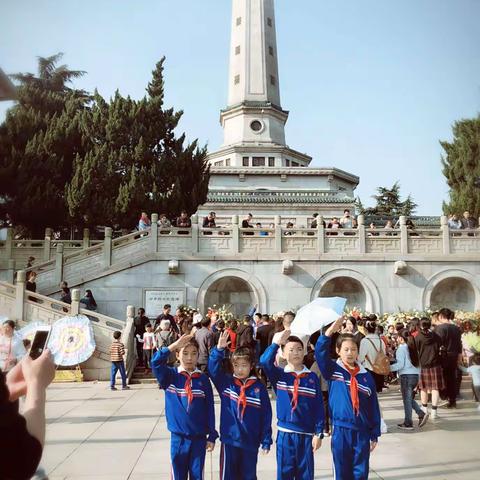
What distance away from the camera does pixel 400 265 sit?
21.5m

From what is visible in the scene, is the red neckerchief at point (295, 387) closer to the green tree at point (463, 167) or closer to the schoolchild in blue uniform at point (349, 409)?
the schoolchild in blue uniform at point (349, 409)

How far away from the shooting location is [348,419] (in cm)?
518

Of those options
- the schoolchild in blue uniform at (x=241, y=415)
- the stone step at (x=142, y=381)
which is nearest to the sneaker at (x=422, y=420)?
the schoolchild in blue uniform at (x=241, y=415)

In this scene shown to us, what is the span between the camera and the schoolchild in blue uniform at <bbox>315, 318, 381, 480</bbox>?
5094 millimetres

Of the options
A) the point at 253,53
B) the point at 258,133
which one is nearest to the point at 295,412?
the point at 258,133

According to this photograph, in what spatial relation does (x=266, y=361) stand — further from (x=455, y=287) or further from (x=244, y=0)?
(x=244, y=0)

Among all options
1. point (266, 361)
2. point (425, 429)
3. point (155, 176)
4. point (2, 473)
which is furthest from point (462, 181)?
point (2, 473)

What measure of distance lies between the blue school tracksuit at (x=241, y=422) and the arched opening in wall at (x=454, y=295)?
62.2 feet

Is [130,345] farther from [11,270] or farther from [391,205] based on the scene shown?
[391,205]

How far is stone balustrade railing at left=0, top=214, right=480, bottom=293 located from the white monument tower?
11810mm

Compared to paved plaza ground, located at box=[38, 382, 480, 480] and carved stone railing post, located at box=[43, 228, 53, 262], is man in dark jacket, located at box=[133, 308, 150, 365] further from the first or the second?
carved stone railing post, located at box=[43, 228, 53, 262]

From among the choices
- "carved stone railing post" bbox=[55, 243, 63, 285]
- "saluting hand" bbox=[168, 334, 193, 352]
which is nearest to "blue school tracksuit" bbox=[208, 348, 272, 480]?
"saluting hand" bbox=[168, 334, 193, 352]

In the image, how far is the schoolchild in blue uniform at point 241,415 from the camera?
495 cm

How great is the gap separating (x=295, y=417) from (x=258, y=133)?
113 feet
